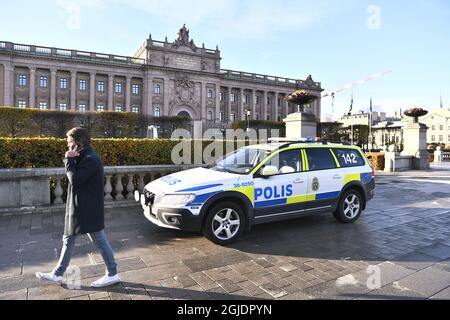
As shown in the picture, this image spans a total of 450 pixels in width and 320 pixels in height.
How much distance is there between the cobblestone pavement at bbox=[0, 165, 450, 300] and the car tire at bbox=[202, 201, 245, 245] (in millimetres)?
169

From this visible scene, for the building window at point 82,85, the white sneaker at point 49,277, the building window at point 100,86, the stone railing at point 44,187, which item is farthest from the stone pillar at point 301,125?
the building window at point 82,85

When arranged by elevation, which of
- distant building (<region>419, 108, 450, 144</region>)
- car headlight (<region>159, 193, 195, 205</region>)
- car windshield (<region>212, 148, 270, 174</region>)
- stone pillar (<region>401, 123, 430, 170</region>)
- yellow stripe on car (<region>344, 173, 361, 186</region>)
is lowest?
car headlight (<region>159, 193, 195, 205</region>)

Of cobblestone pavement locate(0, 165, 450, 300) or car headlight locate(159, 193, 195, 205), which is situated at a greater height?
car headlight locate(159, 193, 195, 205)

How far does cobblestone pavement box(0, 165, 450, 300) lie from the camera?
12.3 feet

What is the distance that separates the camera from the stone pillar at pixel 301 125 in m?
13.7

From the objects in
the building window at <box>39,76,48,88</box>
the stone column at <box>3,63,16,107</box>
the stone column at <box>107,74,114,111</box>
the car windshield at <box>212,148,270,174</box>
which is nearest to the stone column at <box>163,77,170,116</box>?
the stone column at <box>107,74,114,111</box>

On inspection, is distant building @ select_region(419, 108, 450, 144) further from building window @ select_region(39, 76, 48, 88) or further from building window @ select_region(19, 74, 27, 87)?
building window @ select_region(19, 74, 27, 87)

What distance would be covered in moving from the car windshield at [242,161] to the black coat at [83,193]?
2793mm

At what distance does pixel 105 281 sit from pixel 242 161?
11.6ft

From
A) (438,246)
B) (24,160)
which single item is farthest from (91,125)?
(438,246)

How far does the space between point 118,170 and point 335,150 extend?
5.65 metres

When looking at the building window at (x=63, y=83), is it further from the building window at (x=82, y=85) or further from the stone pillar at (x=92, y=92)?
the stone pillar at (x=92, y=92)

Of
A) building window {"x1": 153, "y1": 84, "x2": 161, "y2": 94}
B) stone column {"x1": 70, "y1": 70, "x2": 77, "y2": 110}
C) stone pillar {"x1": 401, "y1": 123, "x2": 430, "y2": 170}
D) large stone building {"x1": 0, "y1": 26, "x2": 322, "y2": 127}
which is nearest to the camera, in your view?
stone pillar {"x1": 401, "y1": 123, "x2": 430, "y2": 170}

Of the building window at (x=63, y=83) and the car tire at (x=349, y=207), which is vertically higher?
the building window at (x=63, y=83)
